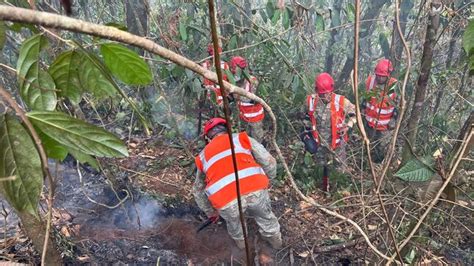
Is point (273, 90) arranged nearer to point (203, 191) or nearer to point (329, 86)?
point (329, 86)

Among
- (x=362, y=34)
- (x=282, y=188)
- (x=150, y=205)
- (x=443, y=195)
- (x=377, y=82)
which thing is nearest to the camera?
(x=443, y=195)

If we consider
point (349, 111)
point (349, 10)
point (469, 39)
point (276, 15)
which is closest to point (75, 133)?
point (469, 39)

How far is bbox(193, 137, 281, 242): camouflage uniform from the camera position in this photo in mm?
3811

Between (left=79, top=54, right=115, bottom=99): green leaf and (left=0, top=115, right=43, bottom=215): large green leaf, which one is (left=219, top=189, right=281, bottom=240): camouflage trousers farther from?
(left=0, top=115, right=43, bottom=215): large green leaf

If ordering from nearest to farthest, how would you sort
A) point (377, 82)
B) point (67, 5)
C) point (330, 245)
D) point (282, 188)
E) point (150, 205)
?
point (67, 5)
point (330, 245)
point (150, 205)
point (282, 188)
point (377, 82)

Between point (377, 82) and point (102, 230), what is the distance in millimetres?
4644

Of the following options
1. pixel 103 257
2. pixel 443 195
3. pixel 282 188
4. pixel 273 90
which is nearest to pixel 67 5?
pixel 443 195

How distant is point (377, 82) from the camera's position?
241 inches

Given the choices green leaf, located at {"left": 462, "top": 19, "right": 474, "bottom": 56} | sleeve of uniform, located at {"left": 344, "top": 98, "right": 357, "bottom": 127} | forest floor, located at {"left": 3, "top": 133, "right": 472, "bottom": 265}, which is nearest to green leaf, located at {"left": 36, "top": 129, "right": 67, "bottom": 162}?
green leaf, located at {"left": 462, "top": 19, "right": 474, "bottom": 56}

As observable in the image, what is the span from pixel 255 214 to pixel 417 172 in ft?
7.58

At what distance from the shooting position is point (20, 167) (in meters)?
0.70

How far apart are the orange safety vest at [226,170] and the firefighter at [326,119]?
181 centimetres

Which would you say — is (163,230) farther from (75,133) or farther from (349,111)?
(75,133)

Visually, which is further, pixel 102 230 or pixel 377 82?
pixel 377 82
